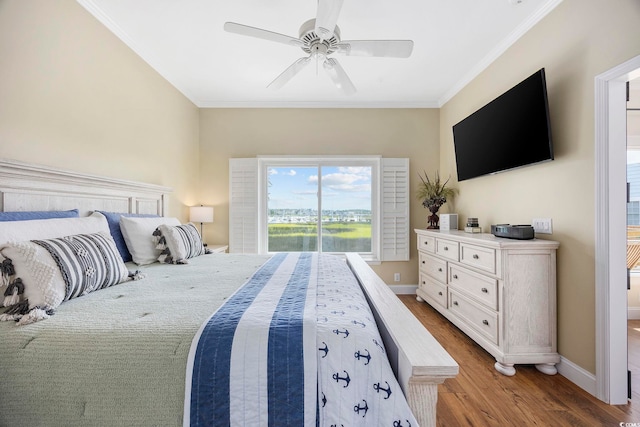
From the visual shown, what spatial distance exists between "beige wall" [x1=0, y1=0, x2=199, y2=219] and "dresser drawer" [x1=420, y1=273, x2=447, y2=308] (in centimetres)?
337

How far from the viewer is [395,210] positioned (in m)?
3.93

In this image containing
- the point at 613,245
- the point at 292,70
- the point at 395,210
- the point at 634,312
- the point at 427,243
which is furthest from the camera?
the point at 395,210

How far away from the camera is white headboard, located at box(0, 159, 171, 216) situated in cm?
151

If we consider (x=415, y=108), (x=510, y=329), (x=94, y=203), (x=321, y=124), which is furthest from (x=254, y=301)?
(x=415, y=108)

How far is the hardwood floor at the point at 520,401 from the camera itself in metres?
1.57

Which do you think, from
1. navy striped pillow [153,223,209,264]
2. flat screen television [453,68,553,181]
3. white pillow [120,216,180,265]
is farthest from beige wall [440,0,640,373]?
white pillow [120,216,180,265]

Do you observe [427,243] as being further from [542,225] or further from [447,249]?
[542,225]

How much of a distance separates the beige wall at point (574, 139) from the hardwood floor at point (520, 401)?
225mm

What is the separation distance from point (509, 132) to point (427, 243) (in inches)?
59.4

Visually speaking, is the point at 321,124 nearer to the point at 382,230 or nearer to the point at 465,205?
the point at 382,230

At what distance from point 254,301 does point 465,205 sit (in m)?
3.08

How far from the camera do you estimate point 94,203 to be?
82.7 inches

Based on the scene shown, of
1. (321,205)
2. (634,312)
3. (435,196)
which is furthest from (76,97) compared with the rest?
(634,312)

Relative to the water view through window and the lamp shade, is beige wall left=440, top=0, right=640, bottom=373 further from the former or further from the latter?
the lamp shade
